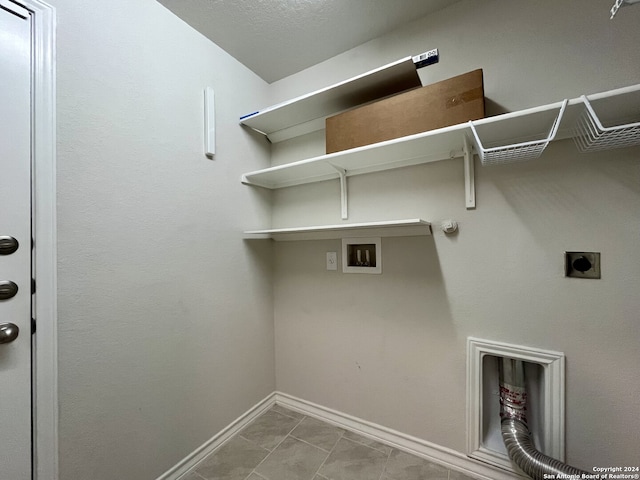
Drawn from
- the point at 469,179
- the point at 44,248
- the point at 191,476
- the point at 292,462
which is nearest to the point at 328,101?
the point at 469,179

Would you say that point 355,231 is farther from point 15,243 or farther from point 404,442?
point 15,243

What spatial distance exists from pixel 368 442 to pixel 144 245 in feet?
5.40

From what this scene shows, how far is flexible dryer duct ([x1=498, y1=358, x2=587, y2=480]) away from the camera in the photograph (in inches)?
39.4

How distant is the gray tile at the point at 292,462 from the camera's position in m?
1.26

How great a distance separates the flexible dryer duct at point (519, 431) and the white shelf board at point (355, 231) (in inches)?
30.2

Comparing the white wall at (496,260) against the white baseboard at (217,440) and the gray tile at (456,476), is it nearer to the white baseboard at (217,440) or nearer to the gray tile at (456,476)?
the gray tile at (456,476)

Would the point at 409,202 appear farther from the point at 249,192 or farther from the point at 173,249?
the point at 173,249

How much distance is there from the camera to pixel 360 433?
5.04 ft

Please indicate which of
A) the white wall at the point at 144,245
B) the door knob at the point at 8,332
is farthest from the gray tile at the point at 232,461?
the door knob at the point at 8,332

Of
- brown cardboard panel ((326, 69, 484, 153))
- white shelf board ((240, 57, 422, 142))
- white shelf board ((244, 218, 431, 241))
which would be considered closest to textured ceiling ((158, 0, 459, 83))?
white shelf board ((240, 57, 422, 142))

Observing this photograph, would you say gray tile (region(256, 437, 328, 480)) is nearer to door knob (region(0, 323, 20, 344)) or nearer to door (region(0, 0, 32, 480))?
door (region(0, 0, 32, 480))

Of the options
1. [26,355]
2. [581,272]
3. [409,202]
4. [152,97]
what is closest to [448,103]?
[409,202]

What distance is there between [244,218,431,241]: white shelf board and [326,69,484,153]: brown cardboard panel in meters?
0.43

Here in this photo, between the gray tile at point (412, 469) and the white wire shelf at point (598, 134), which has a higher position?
the white wire shelf at point (598, 134)
